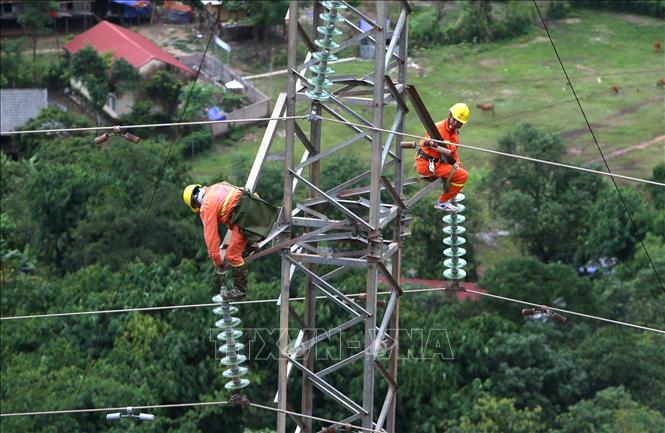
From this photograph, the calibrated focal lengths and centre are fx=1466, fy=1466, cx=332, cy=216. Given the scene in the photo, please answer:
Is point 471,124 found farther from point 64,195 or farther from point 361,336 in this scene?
point 361,336

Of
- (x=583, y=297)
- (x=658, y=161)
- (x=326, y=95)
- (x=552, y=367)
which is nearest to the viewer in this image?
(x=326, y=95)

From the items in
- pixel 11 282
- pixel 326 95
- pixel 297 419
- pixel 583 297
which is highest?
pixel 326 95

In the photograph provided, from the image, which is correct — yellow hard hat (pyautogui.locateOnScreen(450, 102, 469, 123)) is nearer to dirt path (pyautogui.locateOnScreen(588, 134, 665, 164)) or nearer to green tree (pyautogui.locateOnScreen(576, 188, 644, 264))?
green tree (pyautogui.locateOnScreen(576, 188, 644, 264))

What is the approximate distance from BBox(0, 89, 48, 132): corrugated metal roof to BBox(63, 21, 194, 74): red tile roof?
3.16 m

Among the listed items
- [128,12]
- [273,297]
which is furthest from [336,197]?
[128,12]

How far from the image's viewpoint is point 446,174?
50.9 ft

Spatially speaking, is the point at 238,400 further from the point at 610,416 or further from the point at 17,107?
the point at 17,107

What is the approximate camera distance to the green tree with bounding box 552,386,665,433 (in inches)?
1104

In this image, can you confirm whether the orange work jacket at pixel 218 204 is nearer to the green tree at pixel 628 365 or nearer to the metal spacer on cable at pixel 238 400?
the metal spacer on cable at pixel 238 400

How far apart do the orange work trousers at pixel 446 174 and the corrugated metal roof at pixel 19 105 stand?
112 ft

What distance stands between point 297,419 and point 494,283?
785 inches

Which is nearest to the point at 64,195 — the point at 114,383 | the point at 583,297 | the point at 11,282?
the point at 11,282

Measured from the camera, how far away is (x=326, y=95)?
14.2m

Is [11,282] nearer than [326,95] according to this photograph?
No
